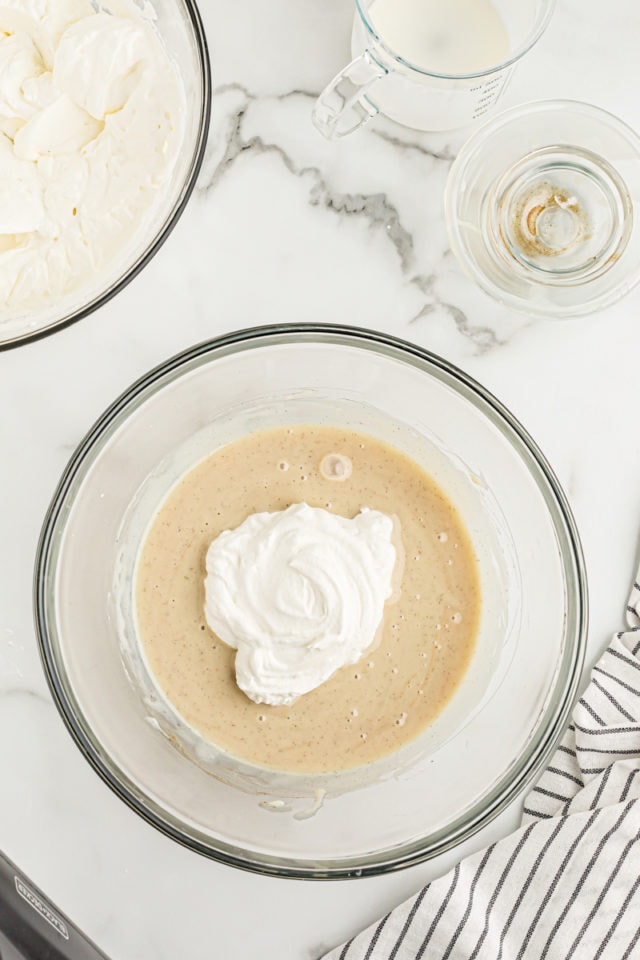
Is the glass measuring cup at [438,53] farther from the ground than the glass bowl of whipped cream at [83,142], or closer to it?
farther from the ground

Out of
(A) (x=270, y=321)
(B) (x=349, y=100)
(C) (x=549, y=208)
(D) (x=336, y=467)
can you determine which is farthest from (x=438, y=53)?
(D) (x=336, y=467)

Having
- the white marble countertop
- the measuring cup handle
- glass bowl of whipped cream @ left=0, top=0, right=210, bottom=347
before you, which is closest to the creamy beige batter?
the white marble countertop

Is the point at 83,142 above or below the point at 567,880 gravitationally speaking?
above

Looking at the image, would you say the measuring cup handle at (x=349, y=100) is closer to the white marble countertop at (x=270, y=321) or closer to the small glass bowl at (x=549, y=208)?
the white marble countertop at (x=270, y=321)

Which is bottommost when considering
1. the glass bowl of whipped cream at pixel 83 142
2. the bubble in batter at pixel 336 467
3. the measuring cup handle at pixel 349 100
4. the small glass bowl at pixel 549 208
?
the bubble in batter at pixel 336 467

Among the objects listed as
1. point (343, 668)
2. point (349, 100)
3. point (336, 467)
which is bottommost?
point (343, 668)

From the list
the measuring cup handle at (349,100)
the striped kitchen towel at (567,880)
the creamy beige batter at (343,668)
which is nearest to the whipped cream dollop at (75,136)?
the measuring cup handle at (349,100)

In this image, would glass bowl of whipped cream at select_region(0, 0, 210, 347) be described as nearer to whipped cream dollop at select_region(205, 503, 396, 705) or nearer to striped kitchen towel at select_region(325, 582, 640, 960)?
whipped cream dollop at select_region(205, 503, 396, 705)

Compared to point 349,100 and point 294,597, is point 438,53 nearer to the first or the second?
point 349,100
